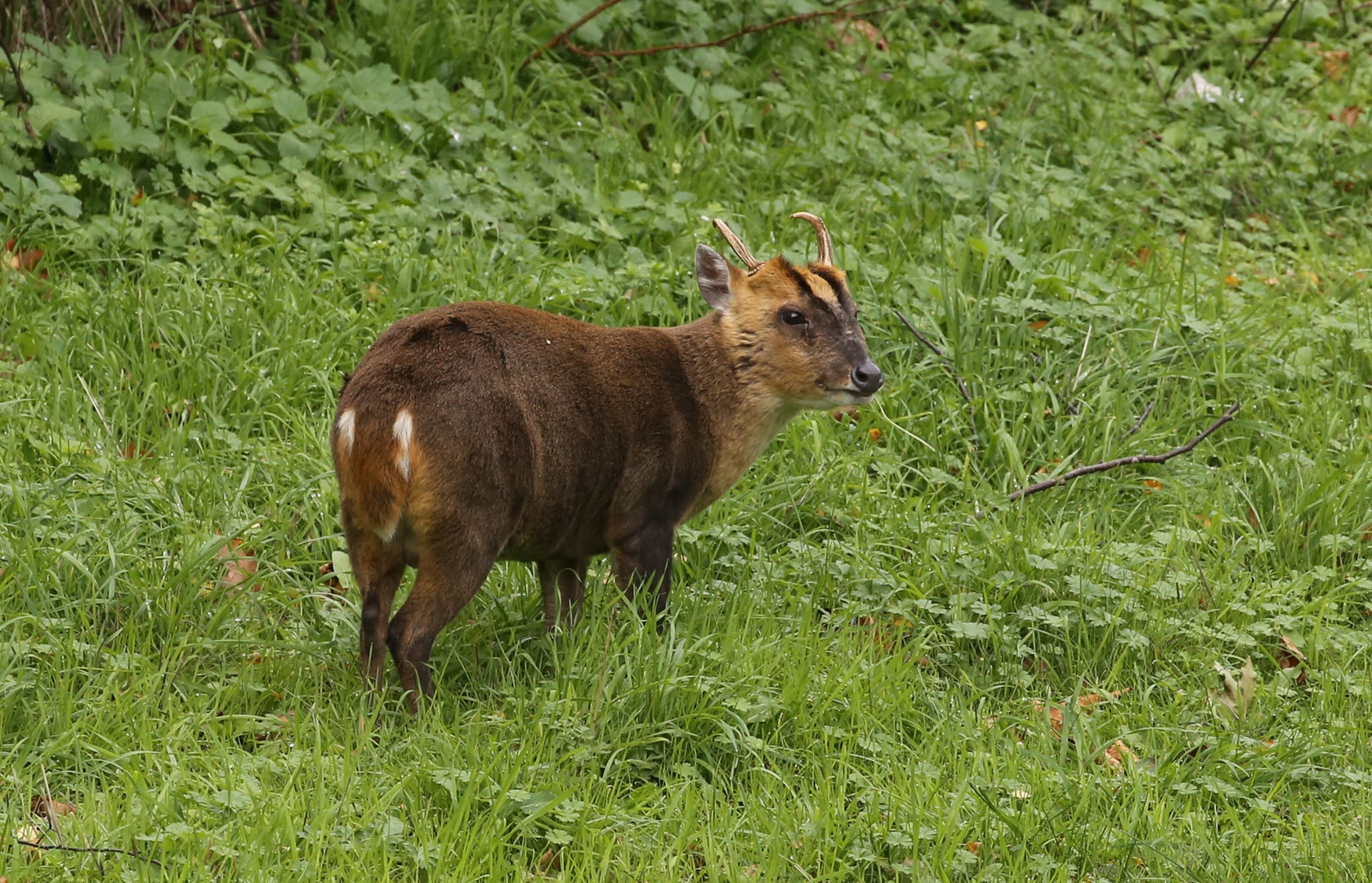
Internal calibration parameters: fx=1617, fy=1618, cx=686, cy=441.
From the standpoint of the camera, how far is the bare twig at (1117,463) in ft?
18.7

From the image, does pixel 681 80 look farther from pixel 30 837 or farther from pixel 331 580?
pixel 30 837

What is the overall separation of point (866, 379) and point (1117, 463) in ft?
3.99

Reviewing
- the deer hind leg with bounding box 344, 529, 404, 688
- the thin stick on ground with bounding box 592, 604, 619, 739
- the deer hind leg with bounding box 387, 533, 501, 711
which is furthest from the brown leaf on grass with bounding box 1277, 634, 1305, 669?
the deer hind leg with bounding box 344, 529, 404, 688

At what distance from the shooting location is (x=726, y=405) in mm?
5078

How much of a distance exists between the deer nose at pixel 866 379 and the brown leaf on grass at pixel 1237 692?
4.42ft

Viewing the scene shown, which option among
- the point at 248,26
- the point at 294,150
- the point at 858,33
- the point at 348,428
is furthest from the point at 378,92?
the point at 348,428

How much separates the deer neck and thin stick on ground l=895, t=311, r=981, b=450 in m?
1.12

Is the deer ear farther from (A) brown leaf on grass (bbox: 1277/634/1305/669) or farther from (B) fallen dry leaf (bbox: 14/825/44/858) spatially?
(B) fallen dry leaf (bbox: 14/825/44/858)

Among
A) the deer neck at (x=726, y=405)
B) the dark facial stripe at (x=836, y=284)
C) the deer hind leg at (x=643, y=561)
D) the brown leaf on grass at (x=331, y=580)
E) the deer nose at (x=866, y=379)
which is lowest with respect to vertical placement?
the brown leaf on grass at (x=331, y=580)

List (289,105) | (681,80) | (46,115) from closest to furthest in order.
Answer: (46,115) → (289,105) → (681,80)

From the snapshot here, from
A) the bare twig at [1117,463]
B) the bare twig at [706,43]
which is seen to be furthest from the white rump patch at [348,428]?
the bare twig at [706,43]

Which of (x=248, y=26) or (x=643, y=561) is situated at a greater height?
(x=248, y=26)

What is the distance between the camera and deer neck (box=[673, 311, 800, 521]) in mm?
5055

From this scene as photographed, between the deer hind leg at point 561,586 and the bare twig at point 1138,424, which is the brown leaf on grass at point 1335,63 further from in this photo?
the deer hind leg at point 561,586
